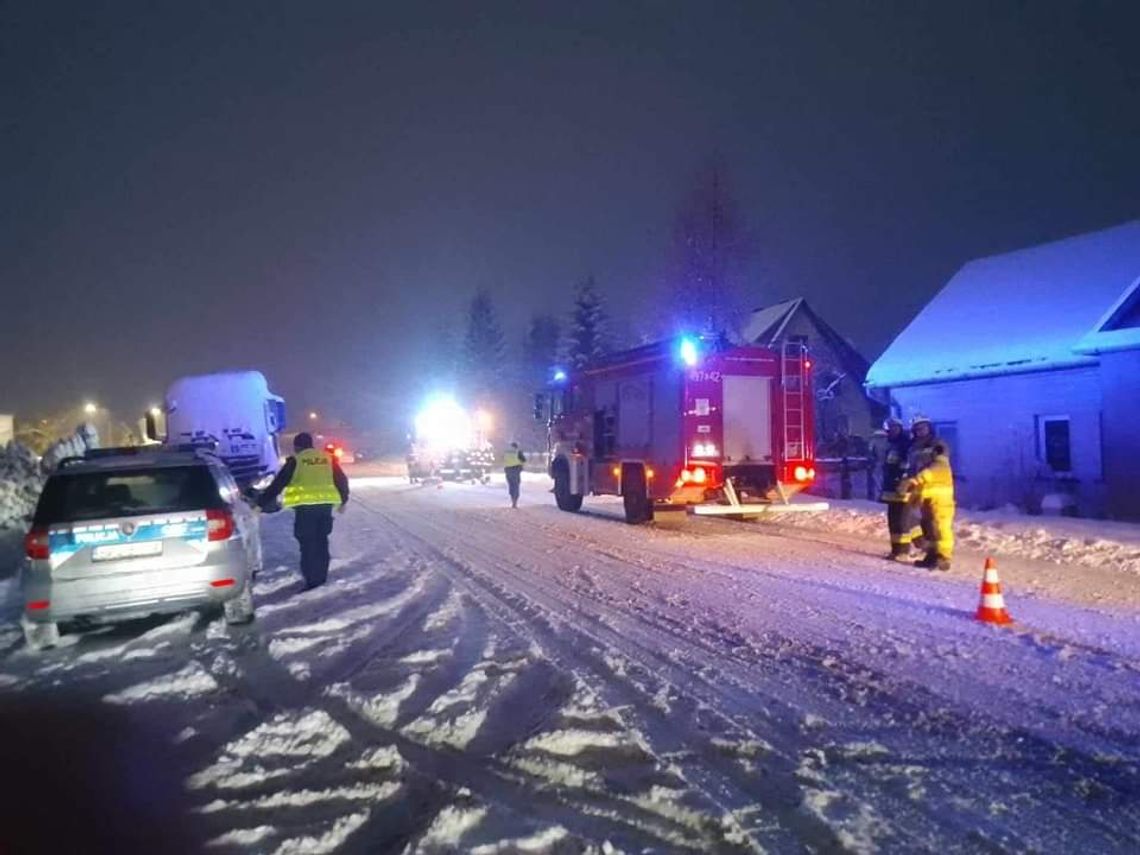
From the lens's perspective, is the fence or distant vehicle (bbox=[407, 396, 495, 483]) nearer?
the fence

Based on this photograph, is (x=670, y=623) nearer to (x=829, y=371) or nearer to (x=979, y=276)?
(x=979, y=276)

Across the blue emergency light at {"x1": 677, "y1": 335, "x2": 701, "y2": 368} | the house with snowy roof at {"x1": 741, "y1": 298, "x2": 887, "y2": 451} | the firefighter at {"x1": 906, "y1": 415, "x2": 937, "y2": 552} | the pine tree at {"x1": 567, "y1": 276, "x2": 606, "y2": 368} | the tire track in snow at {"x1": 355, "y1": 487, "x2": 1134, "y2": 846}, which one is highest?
the pine tree at {"x1": 567, "y1": 276, "x2": 606, "y2": 368}

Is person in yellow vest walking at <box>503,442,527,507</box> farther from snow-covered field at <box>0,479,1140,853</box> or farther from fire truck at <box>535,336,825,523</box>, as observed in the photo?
snow-covered field at <box>0,479,1140,853</box>

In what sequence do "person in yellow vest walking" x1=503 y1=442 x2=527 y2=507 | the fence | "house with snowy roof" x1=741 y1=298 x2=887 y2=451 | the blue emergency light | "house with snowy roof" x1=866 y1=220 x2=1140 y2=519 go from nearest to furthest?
the blue emergency light → "house with snowy roof" x1=866 y1=220 x2=1140 y2=519 → "person in yellow vest walking" x1=503 y1=442 x2=527 y2=507 → the fence → "house with snowy roof" x1=741 y1=298 x2=887 y2=451

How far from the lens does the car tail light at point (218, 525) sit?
817 cm

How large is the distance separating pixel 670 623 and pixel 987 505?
16041mm

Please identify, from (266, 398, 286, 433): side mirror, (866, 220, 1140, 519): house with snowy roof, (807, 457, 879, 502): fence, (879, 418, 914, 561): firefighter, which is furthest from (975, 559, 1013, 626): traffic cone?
(266, 398, 286, 433): side mirror

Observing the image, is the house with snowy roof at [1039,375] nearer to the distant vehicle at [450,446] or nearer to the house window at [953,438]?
the house window at [953,438]

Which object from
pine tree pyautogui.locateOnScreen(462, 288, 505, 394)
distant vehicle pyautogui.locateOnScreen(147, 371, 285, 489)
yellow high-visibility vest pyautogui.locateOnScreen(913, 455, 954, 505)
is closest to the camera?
yellow high-visibility vest pyautogui.locateOnScreen(913, 455, 954, 505)

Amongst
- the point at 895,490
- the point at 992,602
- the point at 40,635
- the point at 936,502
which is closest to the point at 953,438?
the point at 895,490

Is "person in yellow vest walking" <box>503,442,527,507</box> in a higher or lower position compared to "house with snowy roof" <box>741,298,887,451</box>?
lower

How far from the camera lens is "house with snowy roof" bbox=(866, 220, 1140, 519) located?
18.3 m

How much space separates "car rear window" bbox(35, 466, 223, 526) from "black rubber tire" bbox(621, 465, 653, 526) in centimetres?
962

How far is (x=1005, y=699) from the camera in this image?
5930mm
